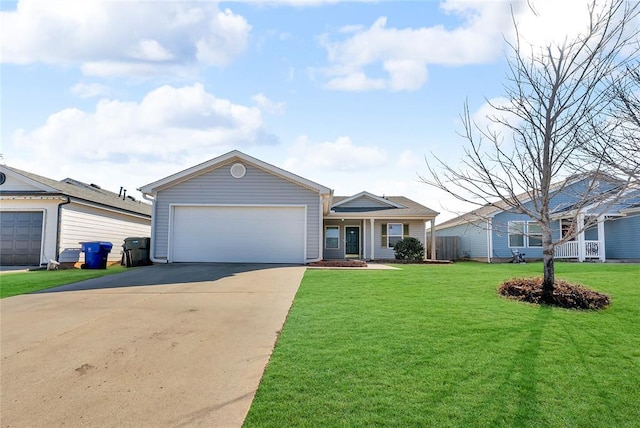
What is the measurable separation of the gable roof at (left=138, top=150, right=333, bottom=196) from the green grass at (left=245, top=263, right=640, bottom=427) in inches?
337

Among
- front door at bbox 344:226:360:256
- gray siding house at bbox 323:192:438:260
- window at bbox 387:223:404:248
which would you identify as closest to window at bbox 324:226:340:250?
gray siding house at bbox 323:192:438:260

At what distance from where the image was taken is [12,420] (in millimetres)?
3182

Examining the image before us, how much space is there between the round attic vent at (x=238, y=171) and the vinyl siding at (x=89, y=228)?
6640mm

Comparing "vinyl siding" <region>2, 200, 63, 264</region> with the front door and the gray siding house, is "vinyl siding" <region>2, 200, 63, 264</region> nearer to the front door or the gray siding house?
the gray siding house

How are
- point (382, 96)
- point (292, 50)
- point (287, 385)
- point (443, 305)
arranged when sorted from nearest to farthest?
point (287, 385) < point (443, 305) < point (292, 50) < point (382, 96)

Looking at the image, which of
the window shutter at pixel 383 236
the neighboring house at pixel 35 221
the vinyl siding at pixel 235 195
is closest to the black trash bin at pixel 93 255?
the neighboring house at pixel 35 221

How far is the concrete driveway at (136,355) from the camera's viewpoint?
328 cm

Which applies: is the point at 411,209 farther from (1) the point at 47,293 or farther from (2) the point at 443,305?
(1) the point at 47,293

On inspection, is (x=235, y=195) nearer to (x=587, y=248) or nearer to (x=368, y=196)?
(x=368, y=196)

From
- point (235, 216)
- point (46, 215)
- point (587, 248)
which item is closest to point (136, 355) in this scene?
point (235, 216)

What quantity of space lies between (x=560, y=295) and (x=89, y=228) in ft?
56.6

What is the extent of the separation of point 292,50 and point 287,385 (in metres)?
9.60

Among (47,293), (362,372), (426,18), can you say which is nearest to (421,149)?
(426,18)

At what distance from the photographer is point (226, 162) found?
1527 centimetres
